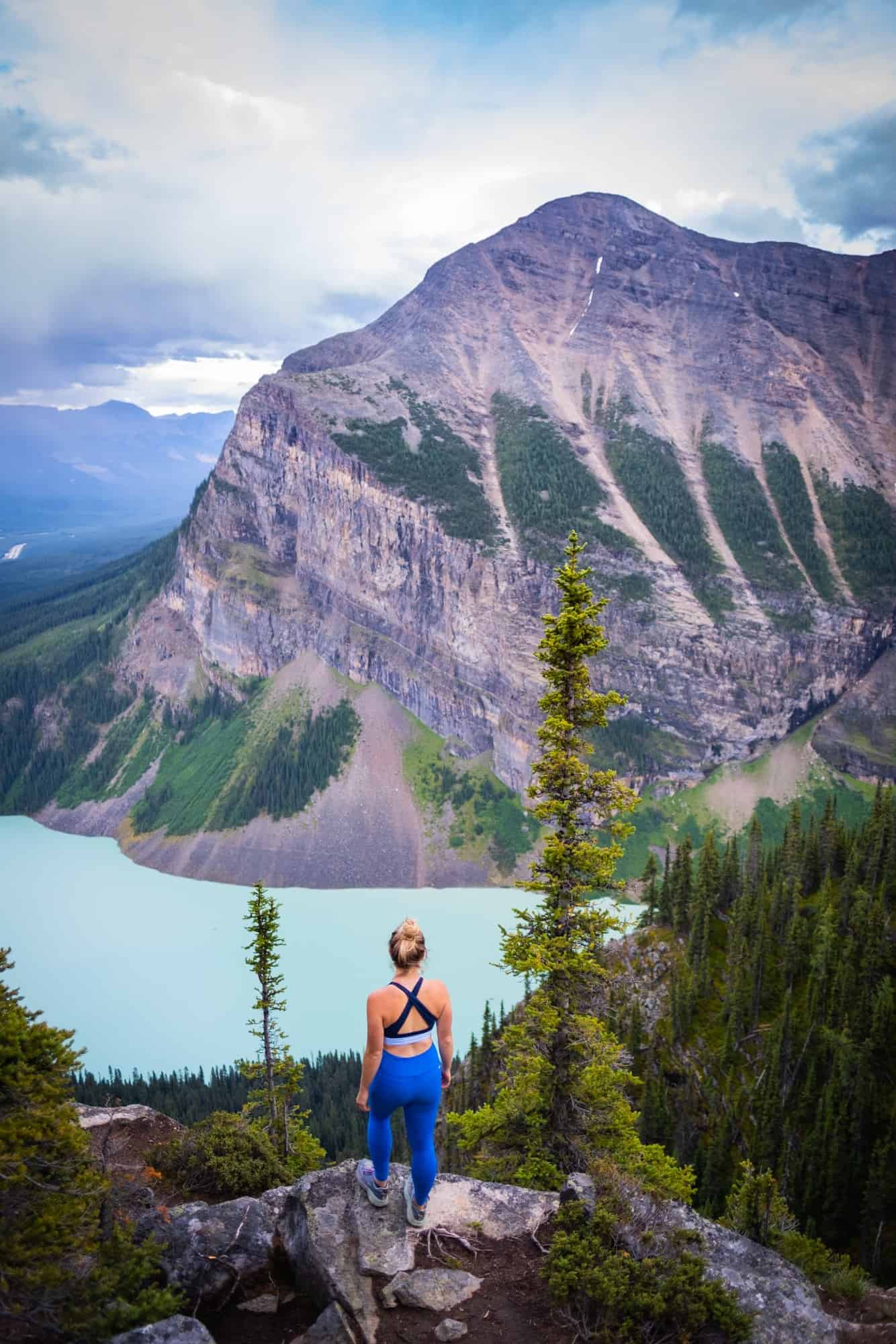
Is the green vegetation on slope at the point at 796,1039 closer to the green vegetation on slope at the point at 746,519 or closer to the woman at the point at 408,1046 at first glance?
the woman at the point at 408,1046

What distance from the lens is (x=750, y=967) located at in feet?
176

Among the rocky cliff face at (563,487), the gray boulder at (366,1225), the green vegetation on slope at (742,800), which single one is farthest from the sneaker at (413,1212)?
the rocky cliff face at (563,487)

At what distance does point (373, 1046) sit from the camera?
8867 mm

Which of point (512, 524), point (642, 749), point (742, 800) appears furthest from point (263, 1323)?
point (512, 524)

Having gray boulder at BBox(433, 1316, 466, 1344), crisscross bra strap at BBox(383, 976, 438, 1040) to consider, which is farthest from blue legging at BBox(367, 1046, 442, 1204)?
gray boulder at BBox(433, 1316, 466, 1344)

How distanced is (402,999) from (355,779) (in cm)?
12958

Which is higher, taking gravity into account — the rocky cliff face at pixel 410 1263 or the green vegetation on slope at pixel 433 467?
the green vegetation on slope at pixel 433 467

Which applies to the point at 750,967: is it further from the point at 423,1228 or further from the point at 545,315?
the point at 545,315

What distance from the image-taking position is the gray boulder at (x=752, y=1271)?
861 cm

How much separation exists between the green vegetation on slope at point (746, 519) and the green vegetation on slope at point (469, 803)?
6081 cm

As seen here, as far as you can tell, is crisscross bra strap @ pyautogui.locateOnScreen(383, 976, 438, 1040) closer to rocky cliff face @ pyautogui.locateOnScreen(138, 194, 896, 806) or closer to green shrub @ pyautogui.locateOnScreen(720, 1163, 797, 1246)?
green shrub @ pyautogui.locateOnScreen(720, 1163, 797, 1246)

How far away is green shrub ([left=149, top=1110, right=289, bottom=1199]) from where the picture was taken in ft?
48.2

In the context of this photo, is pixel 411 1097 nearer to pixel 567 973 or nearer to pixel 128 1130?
pixel 567 973

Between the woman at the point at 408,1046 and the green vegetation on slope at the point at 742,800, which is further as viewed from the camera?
the green vegetation on slope at the point at 742,800
